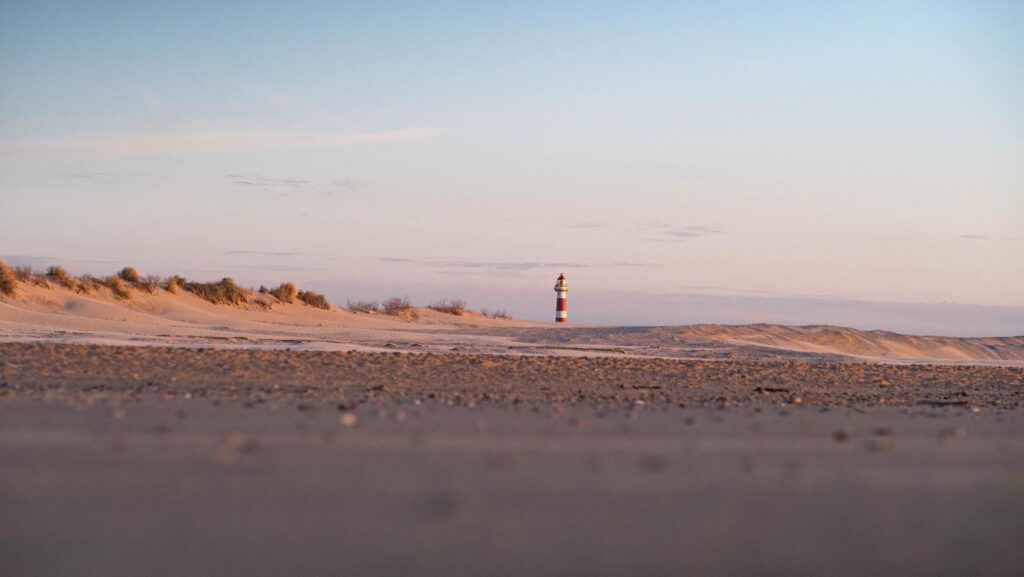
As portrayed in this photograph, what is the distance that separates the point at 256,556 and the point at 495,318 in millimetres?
28207

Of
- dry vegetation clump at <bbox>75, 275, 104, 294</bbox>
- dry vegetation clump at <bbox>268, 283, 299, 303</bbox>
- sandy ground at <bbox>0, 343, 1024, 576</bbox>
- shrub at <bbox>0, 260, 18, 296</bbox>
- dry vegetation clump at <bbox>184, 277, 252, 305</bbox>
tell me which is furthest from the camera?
dry vegetation clump at <bbox>268, 283, 299, 303</bbox>

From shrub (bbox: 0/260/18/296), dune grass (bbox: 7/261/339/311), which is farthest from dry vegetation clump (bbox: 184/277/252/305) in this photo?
shrub (bbox: 0/260/18/296)

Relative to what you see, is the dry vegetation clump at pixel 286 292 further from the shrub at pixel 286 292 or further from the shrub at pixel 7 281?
the shrub at pixel 7 281

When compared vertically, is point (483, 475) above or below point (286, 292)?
below

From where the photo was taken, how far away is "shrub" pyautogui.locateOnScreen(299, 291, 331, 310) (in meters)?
27.9

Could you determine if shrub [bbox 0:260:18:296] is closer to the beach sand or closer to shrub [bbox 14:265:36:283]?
shrub [bbox 14:265:36:283]

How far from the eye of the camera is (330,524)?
3582 mm

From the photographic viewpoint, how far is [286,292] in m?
27.5

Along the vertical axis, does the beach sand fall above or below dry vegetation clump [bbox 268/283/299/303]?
below

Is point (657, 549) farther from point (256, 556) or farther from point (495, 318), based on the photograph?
point (495, 318)

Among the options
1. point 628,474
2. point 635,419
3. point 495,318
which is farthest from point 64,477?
point 495,318

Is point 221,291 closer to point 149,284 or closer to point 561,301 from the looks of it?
point 149,284

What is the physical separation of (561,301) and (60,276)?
1511 centimetres

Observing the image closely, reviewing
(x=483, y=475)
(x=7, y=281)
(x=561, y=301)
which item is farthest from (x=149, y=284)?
(x=483, y=475)
